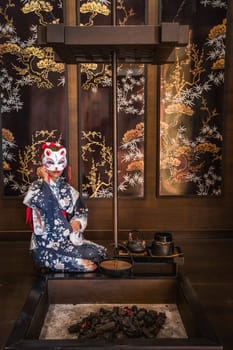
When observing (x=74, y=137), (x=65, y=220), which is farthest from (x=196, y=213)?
(x=65, y=220)

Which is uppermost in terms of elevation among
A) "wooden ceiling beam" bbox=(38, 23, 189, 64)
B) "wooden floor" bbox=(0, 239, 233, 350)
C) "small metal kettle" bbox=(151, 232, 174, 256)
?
"wooden ceiling beam" bbox=(38, 23, 189, 64)

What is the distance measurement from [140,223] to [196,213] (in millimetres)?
637

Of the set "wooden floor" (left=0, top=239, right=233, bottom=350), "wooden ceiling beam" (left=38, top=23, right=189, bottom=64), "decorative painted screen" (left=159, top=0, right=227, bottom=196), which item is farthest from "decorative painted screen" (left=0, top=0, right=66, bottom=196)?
"wooden ceiling beam" (left=38, top=23, right=189, bottom=64)

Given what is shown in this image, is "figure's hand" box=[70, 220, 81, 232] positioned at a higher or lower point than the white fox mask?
lower

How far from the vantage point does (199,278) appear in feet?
11.0

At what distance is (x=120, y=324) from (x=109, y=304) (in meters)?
0.32

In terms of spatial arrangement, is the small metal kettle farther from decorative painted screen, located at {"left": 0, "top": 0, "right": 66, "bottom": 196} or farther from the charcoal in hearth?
decorative painted screen, located at {"left": 0, "top": 0, "right": 66, "bottom": 196}

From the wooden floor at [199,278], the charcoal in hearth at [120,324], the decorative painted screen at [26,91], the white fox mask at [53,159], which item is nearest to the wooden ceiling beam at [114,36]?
the white fox mask at [53,159]

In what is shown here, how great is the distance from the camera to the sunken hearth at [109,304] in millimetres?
2043

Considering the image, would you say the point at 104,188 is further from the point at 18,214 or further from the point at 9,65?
the point at 9,65

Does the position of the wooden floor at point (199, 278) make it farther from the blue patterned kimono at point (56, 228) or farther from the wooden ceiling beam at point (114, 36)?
the wooden ceiling beam at point (114, 36)

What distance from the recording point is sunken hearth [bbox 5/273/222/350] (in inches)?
80.4

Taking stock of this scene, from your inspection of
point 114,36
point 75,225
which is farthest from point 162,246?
point 114,36

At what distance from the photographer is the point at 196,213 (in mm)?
4555
